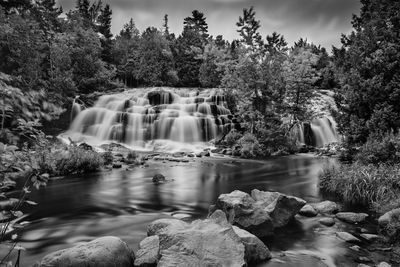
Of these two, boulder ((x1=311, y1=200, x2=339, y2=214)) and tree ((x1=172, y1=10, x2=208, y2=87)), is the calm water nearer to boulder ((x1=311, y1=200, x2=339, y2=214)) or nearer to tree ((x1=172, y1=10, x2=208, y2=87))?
boulder ((x1=311, y1=200, x2=339, y2=214))

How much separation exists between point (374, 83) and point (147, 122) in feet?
69.5

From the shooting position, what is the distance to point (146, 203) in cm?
1033

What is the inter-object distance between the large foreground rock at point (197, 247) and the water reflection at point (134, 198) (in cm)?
161

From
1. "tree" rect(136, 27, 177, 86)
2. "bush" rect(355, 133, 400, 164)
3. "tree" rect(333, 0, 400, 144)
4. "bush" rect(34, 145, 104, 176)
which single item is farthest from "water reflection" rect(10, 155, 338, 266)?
"tree" rect(136, 27, 177, 86)

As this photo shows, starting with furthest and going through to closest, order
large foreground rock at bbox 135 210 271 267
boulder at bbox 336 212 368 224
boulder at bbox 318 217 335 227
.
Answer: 1. boulder at bbox 336 212 368 224
2. boulder at bbox 318 217 335 227
3. large foreground rock at bbox 135 210 271 267

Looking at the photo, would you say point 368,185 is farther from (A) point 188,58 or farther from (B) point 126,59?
(B) point 126,59

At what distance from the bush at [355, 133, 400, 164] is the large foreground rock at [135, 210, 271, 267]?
8458 mm

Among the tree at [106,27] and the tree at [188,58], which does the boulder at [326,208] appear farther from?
the tree at [106,27]

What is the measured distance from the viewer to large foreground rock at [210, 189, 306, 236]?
7.08 m

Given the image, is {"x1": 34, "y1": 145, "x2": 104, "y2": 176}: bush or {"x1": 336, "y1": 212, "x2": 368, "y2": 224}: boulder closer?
{"x1": 336, "y1": 212, "x2": 368, "y2": 224}: boulder

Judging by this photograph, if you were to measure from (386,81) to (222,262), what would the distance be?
42.3ft

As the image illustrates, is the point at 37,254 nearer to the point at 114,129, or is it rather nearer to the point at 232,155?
the point at 232,155

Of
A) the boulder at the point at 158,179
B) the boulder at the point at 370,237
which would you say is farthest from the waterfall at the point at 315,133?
the boulder at the point at 370,237

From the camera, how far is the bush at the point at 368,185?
366 inches
